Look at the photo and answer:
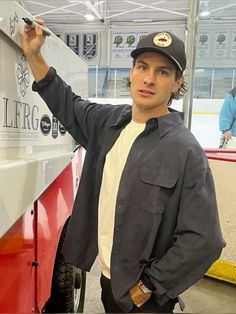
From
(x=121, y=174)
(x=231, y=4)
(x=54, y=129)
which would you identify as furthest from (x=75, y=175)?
(x=231, y=4)

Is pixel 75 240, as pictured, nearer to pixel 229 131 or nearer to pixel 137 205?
pixel 137 205

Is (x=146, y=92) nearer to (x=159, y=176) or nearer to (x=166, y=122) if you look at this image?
(x=166, y=122)

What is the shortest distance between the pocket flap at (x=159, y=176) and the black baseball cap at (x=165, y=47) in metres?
0.36

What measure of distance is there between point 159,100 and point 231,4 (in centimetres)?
438

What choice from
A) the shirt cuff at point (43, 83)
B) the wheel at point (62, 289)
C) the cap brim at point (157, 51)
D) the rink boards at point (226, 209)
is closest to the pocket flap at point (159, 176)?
the cap brim at point (157, 51)

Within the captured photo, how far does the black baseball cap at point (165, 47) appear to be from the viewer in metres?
1.24

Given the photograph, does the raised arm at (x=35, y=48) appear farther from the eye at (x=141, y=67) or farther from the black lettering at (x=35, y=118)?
the eye at (x=141, y=67)

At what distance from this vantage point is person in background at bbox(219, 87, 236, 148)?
489 cm

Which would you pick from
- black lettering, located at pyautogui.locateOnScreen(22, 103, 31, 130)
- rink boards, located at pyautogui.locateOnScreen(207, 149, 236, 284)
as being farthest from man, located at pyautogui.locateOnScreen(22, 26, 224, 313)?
rink boards, located at pyautogui.locateOnScreen(207, 149, 236, 284)

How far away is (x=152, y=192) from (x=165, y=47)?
47cm

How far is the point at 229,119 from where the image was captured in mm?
4996

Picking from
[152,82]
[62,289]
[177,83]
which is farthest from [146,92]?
[62,289]

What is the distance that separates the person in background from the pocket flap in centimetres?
396

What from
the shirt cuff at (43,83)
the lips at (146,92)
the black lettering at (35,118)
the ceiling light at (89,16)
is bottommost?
the black lettering at (35,118)
